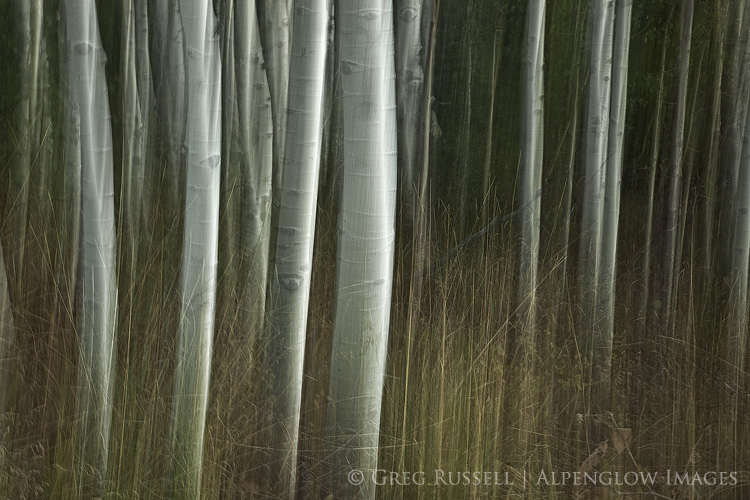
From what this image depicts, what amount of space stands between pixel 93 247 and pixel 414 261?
3.62 ft

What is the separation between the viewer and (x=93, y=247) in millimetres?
2287

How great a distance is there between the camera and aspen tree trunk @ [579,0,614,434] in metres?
Answer: 2.38

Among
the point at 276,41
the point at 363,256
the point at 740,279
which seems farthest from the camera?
the point at 276,41

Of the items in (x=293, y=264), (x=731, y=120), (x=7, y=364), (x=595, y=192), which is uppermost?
(x=731, y=120)

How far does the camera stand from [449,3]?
2.35m

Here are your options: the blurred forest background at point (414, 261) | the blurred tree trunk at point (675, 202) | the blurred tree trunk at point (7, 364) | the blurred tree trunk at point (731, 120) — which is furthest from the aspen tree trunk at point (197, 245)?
the blurred tree trunk at point (731, 120)

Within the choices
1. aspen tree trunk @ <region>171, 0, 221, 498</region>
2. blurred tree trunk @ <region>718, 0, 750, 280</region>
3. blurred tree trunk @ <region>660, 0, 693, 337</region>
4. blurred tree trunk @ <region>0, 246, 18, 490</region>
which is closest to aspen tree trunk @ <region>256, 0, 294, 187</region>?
aspen tree trunk @ <region>171, 0, 221, 498</region>

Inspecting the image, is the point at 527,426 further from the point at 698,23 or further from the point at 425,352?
the point at 698,23

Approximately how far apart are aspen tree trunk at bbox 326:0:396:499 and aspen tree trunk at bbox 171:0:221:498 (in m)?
0.44

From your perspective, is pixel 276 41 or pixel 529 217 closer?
pixel 529 217

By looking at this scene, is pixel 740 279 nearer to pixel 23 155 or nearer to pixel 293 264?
pixel 293 264

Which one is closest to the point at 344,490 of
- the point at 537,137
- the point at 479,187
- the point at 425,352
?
the point at 425,352

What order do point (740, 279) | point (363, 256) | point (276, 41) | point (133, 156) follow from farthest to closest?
point (276, 41), point (740, 279), point (133, 156), point (363, 256)

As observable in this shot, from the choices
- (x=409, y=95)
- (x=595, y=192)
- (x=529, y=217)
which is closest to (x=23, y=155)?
(x=409, y=95)
